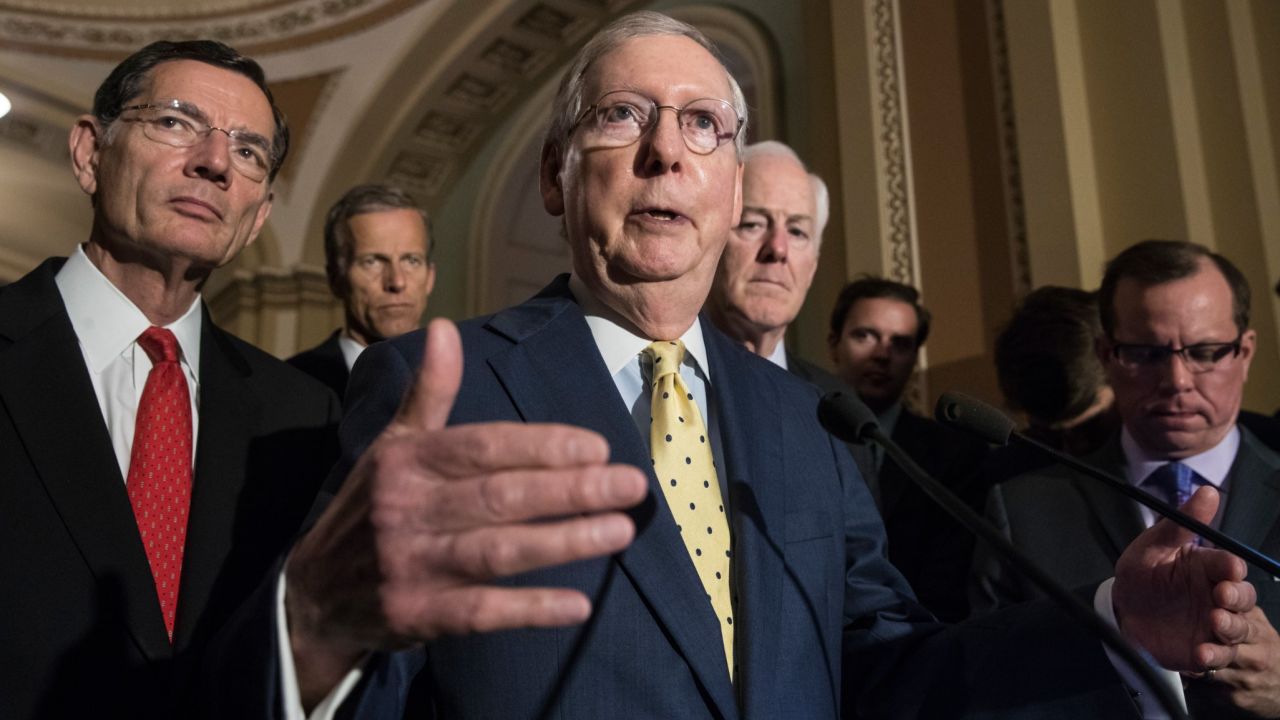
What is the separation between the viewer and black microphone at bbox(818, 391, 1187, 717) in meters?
0.83

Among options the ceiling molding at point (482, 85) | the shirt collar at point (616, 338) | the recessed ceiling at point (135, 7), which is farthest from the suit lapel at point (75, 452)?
the recessed ceiling at point (135, 7)

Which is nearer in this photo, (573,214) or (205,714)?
(205,714)

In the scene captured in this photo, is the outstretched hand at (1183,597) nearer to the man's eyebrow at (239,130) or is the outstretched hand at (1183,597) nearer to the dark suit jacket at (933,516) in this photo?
the dark suit jacket at (933,516)

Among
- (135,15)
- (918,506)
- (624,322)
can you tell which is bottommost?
(918,506)

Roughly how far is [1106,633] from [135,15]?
10394 mm

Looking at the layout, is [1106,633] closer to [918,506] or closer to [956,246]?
[918,506]

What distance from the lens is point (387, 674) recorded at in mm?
1005

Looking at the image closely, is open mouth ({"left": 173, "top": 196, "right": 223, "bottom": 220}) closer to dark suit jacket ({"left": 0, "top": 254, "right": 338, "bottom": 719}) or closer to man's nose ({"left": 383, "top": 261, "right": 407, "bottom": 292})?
dark suit jacket ({"left": 0, "top": 254, "right": 338, "bottom": 719})

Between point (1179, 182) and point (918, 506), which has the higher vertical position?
point (1179, 182)

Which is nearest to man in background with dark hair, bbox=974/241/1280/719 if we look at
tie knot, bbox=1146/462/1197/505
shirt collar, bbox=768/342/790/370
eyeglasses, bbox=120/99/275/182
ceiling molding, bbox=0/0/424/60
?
tie knot, bbox=1146/462/1197/505

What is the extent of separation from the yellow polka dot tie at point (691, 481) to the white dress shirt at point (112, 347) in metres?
0.80

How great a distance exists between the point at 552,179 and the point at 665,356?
0.38 m

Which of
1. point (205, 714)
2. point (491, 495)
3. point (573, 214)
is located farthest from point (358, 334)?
point (491, 495)

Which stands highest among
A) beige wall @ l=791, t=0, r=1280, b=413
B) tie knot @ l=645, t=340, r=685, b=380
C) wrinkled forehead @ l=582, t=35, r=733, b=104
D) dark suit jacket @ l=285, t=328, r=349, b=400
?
beige wall @ l=791, t=0, r=1280, b=413
